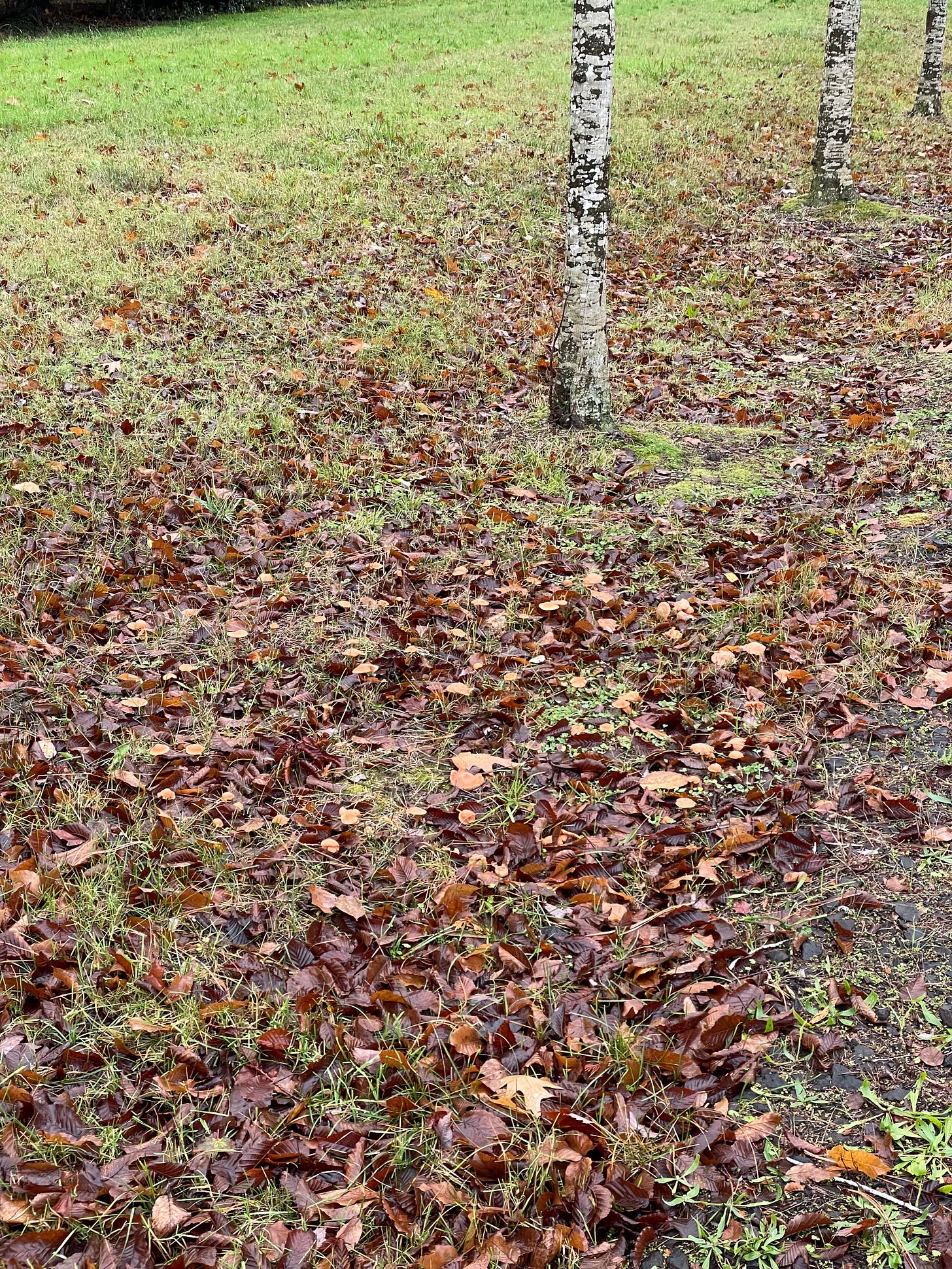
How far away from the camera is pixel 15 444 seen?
20.2 feet

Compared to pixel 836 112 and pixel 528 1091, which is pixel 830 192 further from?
pixel 528 1091

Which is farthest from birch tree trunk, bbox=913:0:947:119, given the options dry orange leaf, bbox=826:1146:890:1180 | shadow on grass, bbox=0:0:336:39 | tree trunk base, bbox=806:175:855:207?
shadow on grass, bbox=0:0:336:39

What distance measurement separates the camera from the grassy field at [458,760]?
2451mm

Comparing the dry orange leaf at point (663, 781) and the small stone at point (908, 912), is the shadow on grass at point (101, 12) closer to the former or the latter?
the dry orange leaf at point (663, 781)

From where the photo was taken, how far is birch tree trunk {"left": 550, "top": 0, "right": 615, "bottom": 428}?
18.9ft

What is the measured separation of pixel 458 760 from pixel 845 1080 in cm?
181

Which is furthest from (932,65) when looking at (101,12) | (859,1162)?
(101,12)

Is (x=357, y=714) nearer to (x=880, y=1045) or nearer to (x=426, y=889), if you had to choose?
(x=426, y=889)

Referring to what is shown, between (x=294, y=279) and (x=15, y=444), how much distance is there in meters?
3.68

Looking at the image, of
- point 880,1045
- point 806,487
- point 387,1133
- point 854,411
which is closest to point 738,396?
point 854,411

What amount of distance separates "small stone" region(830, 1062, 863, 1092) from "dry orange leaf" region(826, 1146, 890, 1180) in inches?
8.5

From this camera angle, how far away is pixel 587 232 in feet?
20.1

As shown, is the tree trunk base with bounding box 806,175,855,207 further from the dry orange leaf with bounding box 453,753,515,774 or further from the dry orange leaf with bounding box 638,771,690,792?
the dry orange leaf with bounding box 453,753,515,774

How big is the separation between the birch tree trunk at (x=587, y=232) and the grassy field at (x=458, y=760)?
43 cm
